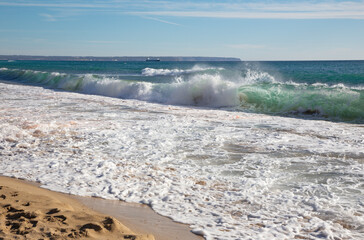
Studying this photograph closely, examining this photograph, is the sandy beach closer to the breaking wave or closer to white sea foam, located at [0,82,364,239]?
white sea foam, located at [0,82,364,239]

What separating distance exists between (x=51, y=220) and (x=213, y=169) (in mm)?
2776

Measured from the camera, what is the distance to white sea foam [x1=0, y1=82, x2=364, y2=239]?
3.88m

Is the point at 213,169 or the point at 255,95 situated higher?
the point at 255,95

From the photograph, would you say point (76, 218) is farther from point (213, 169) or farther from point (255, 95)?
point (255, 95)

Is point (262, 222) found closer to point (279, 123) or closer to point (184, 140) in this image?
point (184, 140)

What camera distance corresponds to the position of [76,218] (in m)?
3.57

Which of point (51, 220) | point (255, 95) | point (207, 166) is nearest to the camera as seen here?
point (51, 220)

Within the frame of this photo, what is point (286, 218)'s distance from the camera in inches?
152

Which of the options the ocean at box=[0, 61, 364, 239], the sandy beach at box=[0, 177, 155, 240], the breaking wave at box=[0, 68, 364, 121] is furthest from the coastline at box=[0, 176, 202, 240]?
the breaking wave at box=[0, 68, 364, 121]

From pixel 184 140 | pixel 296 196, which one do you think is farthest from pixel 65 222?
pixel 184 140

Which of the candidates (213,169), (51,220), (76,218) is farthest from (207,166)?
(51,220)

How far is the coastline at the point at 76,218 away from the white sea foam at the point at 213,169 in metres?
0.20

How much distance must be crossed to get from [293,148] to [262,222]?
353 cm

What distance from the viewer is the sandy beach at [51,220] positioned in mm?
3156
